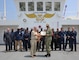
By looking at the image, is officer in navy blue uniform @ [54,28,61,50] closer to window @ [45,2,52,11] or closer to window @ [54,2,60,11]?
window @ [54,2,60,11]

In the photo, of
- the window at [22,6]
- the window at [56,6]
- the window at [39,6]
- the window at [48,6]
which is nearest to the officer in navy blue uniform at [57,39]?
the window at [56,6]

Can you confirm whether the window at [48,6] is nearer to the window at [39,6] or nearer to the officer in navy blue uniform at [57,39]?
the window at [39,6]

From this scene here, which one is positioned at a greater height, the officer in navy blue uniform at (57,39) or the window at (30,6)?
the window at (30,6)

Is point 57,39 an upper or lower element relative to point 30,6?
lower

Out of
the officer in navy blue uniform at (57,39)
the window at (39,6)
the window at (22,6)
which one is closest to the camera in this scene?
the officer in navy blue uniform at (57,39)

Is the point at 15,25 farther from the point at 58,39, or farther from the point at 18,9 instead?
the point at 58,39

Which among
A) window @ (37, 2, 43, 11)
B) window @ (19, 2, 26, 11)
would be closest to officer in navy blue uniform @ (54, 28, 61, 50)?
window @ (37, 2, 43, 11)

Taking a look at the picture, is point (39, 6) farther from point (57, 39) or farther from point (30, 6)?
point (57, 39)

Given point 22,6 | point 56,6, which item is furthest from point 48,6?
point 22,6

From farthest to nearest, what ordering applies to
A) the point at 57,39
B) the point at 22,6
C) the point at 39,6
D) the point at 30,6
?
the point at 39,6 < the point at 30,6 < the point at 22,6 < the point at 57,39

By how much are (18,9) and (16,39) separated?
8.39m

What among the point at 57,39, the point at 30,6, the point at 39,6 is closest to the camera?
the point at 57,39

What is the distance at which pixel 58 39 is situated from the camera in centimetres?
2184

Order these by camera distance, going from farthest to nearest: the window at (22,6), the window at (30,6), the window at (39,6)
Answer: the window at (39,6) → the window at (30,6) → the window at (22,6)
